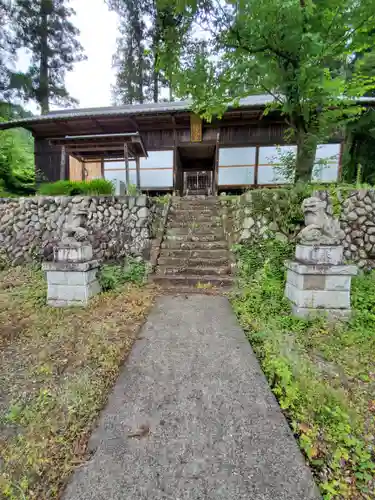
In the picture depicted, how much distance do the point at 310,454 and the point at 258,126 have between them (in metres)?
9.71

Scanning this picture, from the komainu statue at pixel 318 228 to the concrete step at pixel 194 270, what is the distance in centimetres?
155

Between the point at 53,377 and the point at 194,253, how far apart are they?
3.09 meters

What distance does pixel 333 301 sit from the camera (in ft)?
9.25

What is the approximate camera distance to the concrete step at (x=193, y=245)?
15.2ft

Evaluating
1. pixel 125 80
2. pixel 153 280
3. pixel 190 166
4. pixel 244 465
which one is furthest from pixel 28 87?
pixel 244 465

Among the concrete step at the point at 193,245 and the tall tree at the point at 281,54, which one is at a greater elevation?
the tall tree at the point at 281,54

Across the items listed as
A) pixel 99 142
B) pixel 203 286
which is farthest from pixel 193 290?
pixel 99 142

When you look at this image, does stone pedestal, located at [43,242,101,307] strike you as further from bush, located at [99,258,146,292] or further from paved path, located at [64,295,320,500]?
paved path, located at [64,295,320,500]

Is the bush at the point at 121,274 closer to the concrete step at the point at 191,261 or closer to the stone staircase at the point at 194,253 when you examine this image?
the stone staircase at the point at 194,253

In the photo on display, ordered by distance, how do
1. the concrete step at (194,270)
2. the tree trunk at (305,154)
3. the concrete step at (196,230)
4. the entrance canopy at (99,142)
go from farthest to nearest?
1. the entrance canopy at (99,142)
2. the concrete step at (196,230)
3. the tree trunk at (305,154)
4. the concrete step at (194,270)

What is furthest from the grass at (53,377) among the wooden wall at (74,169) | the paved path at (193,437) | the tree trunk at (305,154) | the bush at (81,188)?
the wooden wall at (74,169)

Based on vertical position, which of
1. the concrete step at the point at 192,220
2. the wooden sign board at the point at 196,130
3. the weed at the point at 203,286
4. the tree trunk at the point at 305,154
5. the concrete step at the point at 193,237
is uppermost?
the wooden sign board at the point at 196,130

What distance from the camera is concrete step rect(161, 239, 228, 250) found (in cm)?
464

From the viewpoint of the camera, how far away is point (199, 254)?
4.49 meters
